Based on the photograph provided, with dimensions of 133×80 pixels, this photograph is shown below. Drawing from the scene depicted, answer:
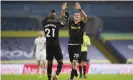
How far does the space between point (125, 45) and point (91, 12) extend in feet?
8.70

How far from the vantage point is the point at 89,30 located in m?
20.7

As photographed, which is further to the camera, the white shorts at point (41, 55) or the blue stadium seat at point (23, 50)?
the blue stadium seat at point (23, 50)

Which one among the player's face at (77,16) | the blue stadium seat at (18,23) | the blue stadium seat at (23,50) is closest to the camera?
the player's face at (77,16)

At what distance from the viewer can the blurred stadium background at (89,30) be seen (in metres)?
20.4

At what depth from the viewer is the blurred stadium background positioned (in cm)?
2038

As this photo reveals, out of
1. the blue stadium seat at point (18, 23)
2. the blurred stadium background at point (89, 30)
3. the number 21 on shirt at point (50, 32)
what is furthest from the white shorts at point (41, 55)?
the blue stadium seat at point (18, 23)

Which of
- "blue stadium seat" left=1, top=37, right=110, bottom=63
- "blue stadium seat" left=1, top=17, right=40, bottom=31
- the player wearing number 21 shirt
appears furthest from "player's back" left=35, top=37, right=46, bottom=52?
"blue stadium seat" left=1, top=17, right=40, bottom=31

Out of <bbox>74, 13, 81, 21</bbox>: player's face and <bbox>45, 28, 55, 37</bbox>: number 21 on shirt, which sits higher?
<bbox>74, 13, 81, 21</bbox>: player's face

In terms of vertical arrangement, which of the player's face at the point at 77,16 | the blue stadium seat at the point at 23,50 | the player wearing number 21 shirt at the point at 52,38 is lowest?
the blue stadium seat at the point at 23,50

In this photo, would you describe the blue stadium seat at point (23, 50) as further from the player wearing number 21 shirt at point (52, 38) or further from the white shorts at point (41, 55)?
the player wearing number 21 shirt at point (52, 38)

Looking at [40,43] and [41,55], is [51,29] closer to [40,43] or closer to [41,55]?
[40,43]

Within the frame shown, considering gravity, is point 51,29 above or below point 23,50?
above

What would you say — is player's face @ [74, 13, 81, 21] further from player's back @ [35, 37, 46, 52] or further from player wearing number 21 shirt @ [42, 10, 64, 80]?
player's back @ [35, 37, 46, 52]

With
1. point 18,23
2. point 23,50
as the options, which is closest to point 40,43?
point 23,50
